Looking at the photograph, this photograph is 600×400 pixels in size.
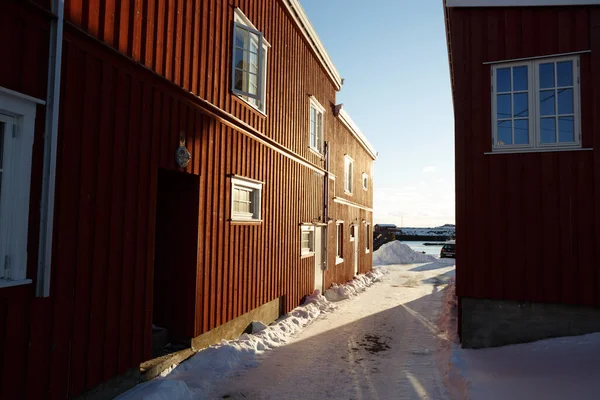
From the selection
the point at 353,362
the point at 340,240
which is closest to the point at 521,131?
the point at 353,362

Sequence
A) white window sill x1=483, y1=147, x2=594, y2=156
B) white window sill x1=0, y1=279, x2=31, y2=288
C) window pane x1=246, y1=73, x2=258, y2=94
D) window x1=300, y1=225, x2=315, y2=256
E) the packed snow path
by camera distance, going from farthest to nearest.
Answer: window x1=300, y1=225, x2=315, y2=256 → window pane x1=246, y1=73, x2=258, y2=94 → white window sill x1=483, y1=147, x2=594, y2=156 → the packed snow path → white window sill x1=0, y1=279, x2=31, y2=288

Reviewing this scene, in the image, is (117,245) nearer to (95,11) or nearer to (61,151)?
(61,151)

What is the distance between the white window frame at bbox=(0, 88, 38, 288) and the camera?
334cm

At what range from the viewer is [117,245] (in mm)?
4555

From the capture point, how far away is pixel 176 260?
6.08 metres

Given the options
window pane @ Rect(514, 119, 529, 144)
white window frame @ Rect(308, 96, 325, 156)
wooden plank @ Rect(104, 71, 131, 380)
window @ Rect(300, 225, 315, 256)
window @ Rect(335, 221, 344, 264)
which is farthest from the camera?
window @ Rect(335, 221, 344, 264)

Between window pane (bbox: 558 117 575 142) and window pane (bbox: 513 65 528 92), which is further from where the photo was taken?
window pane (bbox: 513 65 528 92)

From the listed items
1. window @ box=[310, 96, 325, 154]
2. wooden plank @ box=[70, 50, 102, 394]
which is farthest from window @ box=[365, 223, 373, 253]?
wooden plank @ box=[70, 50, 102, 394]

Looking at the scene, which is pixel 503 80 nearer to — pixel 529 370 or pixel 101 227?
pixel 529 370

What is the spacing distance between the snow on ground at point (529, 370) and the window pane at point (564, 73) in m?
3.68

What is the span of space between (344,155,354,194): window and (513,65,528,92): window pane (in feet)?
30.8

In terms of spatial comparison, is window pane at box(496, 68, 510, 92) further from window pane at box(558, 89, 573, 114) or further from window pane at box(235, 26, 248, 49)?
window pane at box(235, 26, 248, 49)

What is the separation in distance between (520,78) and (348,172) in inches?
400

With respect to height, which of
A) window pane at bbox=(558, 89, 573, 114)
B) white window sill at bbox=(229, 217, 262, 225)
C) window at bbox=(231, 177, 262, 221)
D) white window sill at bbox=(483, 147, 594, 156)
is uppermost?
window pane at bbox=(558, 89, 573, 114)
